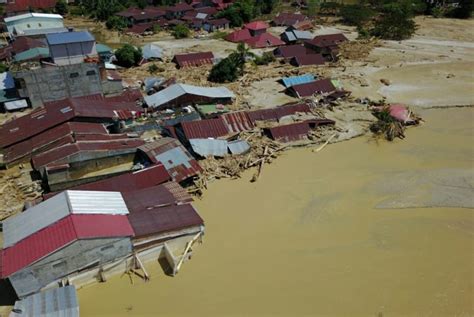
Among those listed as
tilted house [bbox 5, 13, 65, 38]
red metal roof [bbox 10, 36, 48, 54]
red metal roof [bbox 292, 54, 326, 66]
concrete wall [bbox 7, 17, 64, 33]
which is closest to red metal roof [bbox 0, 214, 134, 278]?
red metal roof [bbox 292, 54, 326, 66]

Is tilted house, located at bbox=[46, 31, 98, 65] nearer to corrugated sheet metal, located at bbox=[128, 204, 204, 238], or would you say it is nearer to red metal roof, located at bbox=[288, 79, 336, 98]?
red metal roof, located at bbox=[288, 79, 336, 98]

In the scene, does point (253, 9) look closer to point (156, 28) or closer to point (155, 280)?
point (156, 28)

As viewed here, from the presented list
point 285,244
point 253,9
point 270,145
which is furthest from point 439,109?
point 253,9

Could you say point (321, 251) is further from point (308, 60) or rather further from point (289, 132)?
point (308, 60)

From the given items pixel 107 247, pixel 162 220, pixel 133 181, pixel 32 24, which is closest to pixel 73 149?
pixel 133 181

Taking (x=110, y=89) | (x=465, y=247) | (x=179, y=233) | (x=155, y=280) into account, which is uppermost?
(x=110, y=89)
